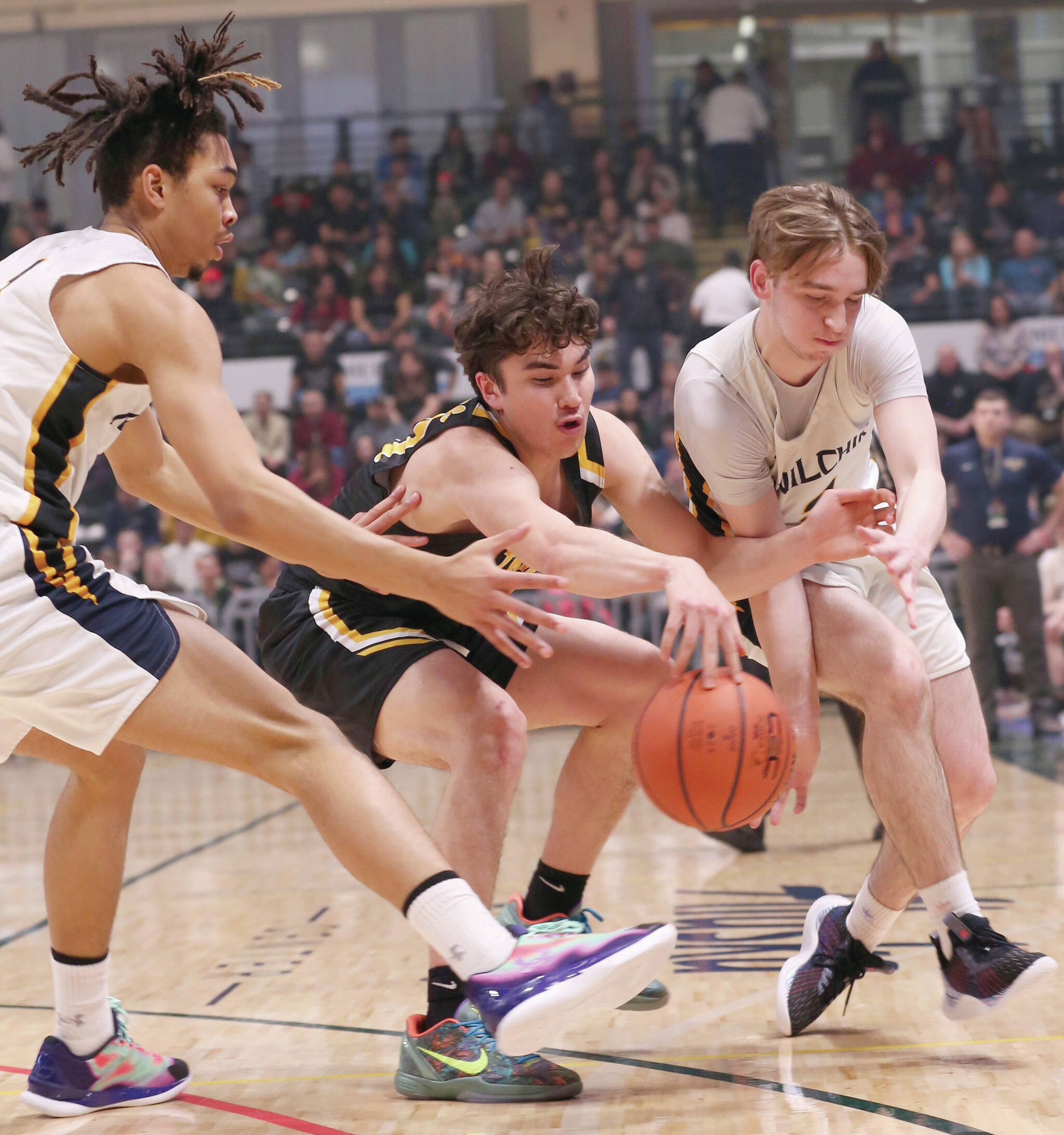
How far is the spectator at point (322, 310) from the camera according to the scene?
43.2 feet

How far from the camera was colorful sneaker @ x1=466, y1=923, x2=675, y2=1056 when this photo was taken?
227cm

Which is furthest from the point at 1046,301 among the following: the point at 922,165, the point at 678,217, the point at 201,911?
the point at 201,911

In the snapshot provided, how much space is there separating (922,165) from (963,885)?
12.4 m

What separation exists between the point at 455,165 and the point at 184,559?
582cm

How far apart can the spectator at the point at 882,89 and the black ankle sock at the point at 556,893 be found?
1283cm

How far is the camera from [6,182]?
47.4 ft

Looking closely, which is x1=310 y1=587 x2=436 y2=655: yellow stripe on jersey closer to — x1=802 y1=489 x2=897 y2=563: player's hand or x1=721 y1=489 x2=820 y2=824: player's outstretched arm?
x1=721 y1=489 x2=820 y2=824: player's outstretched arm

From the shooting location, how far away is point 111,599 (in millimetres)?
2508

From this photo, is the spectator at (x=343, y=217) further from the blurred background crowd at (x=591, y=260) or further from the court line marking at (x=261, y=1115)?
the court line marking at (x=261, y=1115)

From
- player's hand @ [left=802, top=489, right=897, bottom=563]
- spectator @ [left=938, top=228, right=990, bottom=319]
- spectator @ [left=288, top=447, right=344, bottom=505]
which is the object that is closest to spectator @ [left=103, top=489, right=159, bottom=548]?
spectator @ [left=288, top=447, right=344, bottom=505]

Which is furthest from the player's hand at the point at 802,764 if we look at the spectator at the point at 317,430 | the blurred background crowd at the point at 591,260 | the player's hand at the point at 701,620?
the spectator at the point at 317,430

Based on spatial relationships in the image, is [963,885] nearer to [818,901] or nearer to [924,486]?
[818,901]

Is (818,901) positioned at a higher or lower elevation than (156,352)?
lower

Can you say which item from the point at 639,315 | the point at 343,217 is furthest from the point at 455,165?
the point at 639,315
